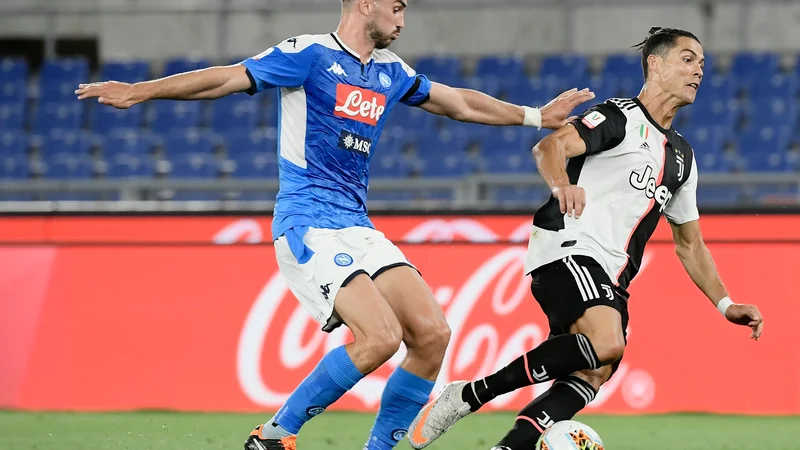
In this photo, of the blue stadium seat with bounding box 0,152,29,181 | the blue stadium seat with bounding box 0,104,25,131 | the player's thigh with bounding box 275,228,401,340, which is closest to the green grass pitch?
the player's thigh with bounding box 275,228,401,340

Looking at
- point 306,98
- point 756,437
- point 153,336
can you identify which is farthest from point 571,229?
point 153,336

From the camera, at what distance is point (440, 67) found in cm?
1717

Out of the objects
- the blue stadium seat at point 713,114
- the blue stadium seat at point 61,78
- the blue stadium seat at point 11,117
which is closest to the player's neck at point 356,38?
the blue stadium seat at point 713,114

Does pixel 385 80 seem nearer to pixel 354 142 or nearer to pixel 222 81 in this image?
pixel 354 142

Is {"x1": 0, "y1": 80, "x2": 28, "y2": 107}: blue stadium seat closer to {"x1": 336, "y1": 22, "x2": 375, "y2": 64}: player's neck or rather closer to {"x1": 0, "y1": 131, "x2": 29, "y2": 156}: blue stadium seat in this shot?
{"x1": 0, "y1": 131, "x2": 29, "y2": 156}: blue stadium seat

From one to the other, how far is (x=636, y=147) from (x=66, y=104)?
46.7ft

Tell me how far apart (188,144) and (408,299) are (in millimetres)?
12004

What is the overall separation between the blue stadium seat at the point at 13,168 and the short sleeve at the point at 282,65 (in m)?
12.5

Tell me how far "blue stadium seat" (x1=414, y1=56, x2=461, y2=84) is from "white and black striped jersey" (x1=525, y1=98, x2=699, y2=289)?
1182 cm

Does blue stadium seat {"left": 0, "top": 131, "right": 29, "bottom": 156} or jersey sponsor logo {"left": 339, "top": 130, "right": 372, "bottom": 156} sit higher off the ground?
jersey sponsor logo {"left": 339, "top": 130, "right": 372, "bottom": 156}

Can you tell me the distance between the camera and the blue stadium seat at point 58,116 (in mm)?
17375

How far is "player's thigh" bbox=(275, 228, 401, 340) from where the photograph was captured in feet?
15.5

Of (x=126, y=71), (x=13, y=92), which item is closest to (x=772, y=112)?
(x=126, y=71)

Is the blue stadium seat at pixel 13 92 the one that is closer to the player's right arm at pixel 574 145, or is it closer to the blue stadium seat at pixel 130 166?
the blue stadium seat at pixel 130 166
